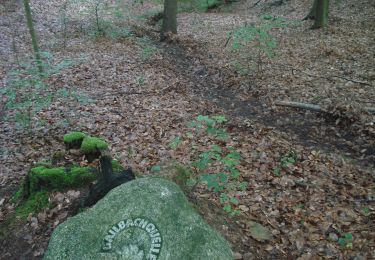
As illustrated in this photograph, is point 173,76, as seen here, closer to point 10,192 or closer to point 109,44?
point 109,44

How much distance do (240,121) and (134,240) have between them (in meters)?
5.24

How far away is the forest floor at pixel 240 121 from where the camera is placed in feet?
14.4

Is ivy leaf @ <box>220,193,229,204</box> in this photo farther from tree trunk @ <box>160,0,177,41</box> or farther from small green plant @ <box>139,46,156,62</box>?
tree trunk @ <box>160,0,177,41</box>

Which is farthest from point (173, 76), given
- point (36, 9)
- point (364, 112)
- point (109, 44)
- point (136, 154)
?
point (36, 9)

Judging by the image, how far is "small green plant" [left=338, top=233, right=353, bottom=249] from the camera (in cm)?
415

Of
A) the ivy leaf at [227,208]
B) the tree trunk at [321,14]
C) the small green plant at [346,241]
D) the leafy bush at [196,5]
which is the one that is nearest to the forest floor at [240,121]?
the small green plant at [346,241]

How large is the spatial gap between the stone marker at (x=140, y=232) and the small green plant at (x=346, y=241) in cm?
206

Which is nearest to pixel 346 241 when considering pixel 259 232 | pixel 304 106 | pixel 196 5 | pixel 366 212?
pixel 366 212

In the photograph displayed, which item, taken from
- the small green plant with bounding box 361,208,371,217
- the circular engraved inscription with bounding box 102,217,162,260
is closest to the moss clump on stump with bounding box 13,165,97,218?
the circular engraved inscription with bounding box 102,217,162,260

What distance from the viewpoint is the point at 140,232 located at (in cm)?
287

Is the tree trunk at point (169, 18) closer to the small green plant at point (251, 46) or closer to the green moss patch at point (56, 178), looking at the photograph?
the small green plant at point (251, 46)

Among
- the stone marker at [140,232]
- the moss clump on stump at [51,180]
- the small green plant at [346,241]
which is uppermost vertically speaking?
the stone marker at [140,232]

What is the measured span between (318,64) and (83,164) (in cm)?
839

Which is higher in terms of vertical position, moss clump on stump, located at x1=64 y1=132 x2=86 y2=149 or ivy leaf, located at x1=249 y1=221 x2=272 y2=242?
moss clump on stump, located at x1=64 y1=132 x2=86 y2=149
